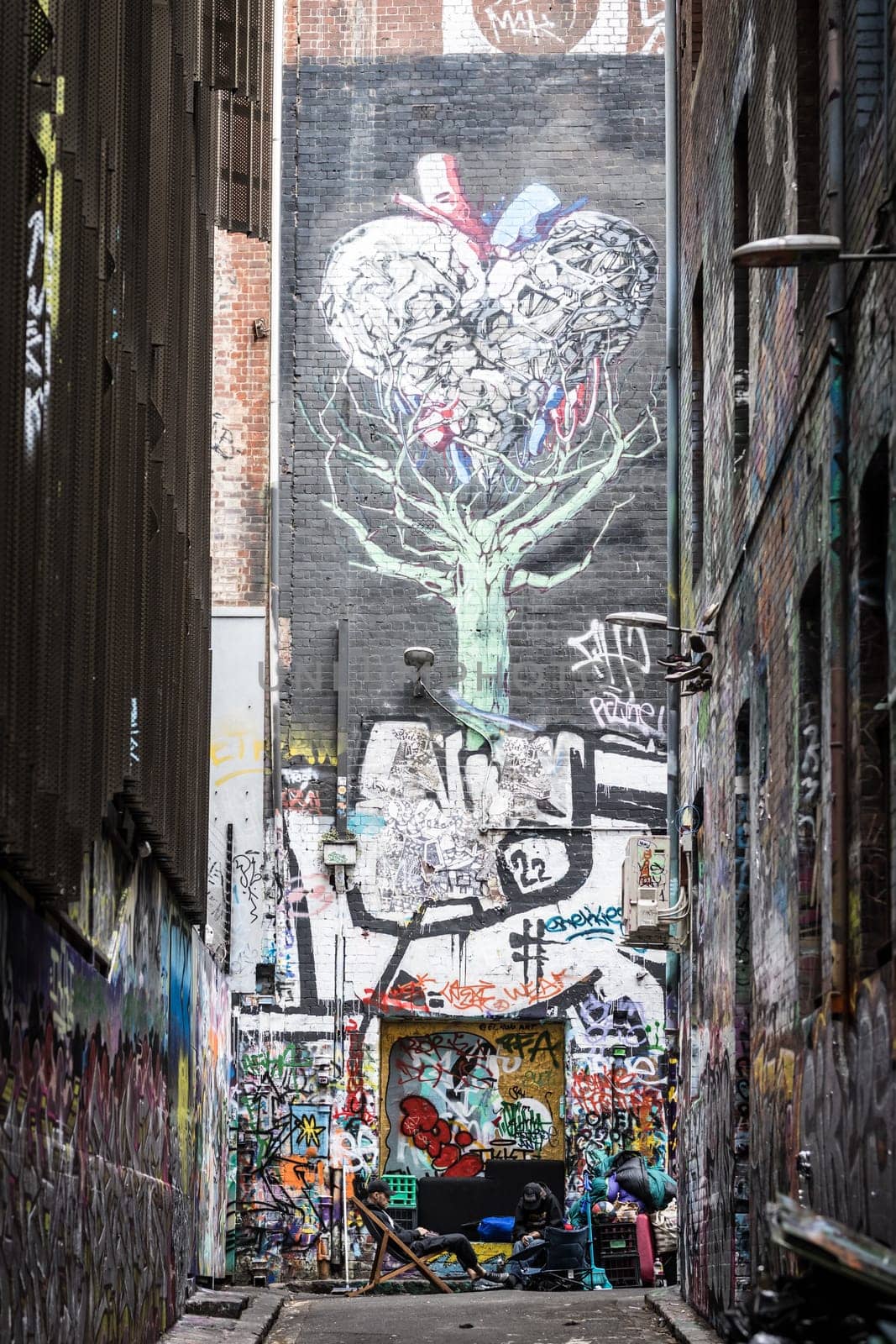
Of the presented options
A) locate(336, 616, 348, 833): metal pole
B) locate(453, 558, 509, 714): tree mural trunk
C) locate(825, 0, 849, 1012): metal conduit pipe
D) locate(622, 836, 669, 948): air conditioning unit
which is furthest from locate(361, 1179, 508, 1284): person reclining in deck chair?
locate(825, 0, 849, 1012): metal conduit pipe

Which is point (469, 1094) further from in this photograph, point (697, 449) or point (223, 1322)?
point (697, 449)

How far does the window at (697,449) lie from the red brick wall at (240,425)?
795cm

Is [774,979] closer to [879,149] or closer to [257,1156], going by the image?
[879,149]

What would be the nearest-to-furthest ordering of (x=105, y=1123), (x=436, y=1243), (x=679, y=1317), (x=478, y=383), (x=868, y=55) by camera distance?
(x=868, y=55) → (x=105, y=1123) → (x=679, y=1317) → (x=436, y=1243) → (x=478, y=383)

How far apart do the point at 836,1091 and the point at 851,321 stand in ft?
12.5

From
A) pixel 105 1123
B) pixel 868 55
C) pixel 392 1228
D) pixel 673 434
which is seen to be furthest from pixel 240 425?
pixel 868 55

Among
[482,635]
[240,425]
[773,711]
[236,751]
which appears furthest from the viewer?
[482,635]

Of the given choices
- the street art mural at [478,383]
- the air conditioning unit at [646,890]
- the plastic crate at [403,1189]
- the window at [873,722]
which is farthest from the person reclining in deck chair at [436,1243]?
the window at [873,722]

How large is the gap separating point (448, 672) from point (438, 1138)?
18.5 feet

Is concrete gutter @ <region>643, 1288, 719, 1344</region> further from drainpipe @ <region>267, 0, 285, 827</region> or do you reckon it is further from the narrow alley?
drainpipe @ <region>267, 0, 285, 827</region>

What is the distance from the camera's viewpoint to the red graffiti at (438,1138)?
24.3 m

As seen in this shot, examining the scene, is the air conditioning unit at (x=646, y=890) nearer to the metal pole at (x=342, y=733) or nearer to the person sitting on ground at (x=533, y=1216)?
the person sitting on ground at (x=533, y=1216)

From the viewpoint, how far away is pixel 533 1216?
2147 cm

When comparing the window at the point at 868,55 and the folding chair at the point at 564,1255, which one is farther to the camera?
the folding chair at the point at 564,1255
